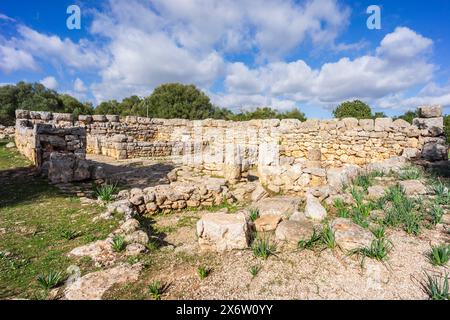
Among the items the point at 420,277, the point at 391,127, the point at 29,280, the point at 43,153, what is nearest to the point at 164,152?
the point at 43,153

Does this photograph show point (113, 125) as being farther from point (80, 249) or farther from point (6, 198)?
Answer: point (80, 249)

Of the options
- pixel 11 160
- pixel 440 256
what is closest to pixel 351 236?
pixel 440 256

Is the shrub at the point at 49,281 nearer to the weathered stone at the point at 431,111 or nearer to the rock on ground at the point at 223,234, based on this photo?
the rock on ground at the point at 223,234

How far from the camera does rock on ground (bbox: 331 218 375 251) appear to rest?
11.8 ft

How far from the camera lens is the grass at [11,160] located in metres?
10.0

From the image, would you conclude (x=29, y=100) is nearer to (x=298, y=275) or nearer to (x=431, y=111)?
(x=298, y=275)

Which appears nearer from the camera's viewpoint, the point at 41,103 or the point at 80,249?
the point at 80,249

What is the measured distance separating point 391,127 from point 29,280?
12122 mm

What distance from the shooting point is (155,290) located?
116 inches

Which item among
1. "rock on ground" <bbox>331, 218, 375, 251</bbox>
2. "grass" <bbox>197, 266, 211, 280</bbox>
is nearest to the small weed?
"grass" <bbox>197, 266, 211, 280</bbox>

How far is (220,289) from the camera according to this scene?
10.1 ft

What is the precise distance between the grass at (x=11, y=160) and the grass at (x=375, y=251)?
11.6m

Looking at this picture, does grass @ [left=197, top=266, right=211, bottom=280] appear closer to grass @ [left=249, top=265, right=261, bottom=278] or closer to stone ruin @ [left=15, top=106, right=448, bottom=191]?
grass @ [left=249, top=265, right=261, bottom=278]

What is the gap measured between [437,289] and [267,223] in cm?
259
